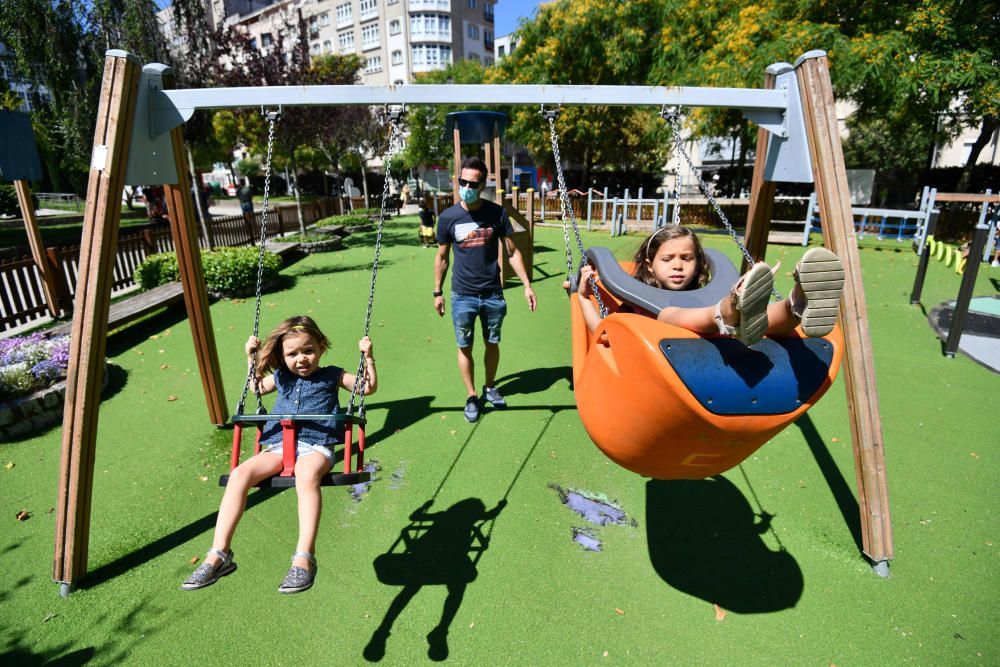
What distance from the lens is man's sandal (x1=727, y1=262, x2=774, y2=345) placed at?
1410 mm

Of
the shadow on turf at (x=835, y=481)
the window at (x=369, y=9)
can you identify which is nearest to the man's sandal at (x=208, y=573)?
the shadow on turf at (x=835, y=481)

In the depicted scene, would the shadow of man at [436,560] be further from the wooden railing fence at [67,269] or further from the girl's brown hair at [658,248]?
the wooden railing fence at [67,269]

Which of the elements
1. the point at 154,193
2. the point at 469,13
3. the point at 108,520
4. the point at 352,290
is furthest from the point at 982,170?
the point at 469,13

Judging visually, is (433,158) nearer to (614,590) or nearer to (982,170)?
(982,170)

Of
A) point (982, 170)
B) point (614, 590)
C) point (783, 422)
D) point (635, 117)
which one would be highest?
point (635, 117)

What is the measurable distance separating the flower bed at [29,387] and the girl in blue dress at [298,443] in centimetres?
282

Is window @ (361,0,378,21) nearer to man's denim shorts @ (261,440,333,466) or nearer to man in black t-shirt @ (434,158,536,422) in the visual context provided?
man in black t-shirt @ (434,158,536,422)

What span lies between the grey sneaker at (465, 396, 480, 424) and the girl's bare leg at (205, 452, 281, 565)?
1.95 meters

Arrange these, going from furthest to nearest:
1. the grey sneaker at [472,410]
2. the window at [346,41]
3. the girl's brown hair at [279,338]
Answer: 1. the window at [346,41]
2. the grey sneaker at [472,410]
3. the girl's brown hair at [279,338]

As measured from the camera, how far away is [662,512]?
3.08 meters

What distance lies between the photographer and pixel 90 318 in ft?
8.32

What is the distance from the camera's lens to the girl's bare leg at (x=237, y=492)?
2.04 metres

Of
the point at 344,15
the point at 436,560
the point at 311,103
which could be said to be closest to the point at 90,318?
the point at 311,103

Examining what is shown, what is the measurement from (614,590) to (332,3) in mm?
58242
